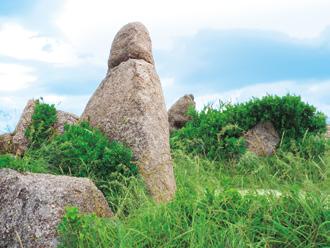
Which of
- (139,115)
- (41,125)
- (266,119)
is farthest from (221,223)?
(266,119)

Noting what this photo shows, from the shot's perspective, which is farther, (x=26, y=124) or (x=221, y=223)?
(x=26, y=124)

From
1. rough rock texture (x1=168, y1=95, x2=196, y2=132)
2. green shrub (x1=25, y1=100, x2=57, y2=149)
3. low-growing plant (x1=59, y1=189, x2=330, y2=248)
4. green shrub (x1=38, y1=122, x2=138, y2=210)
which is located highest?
rough rock texture (x1=168, y1=95, x2=196, y2=132)

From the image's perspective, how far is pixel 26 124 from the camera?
38.2 feet

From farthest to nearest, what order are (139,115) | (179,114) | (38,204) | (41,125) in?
(179,114) → (41,125) → (139,115) → (38,204)

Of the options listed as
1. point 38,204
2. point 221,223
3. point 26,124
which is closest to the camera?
point 221,223

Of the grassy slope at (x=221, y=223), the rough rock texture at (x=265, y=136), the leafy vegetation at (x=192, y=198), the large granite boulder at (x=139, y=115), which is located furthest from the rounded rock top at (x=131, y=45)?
the grassy slope at (x=221, y=223)

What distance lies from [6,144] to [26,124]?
2.28 feet

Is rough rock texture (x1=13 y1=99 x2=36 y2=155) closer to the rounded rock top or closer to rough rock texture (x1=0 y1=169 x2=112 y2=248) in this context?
the rounded rock top

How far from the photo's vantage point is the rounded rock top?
1109 cm

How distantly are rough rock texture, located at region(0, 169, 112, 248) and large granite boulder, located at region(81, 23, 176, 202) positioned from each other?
186 centimetres

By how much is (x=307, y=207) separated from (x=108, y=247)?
78.6 inches

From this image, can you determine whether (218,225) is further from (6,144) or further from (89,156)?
(6,144)

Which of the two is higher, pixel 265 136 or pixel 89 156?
pixel 265 136

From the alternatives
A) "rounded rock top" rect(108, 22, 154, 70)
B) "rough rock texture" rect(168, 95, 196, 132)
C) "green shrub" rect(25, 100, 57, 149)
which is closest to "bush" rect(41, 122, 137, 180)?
"green shrub" rect(25, 100, 57, 149)
